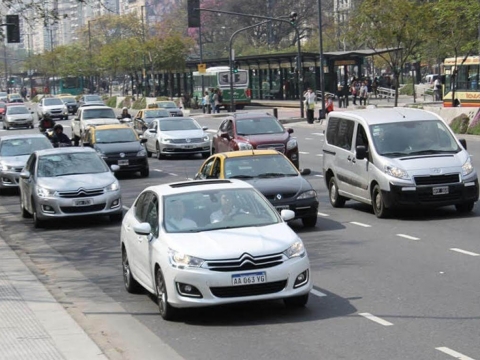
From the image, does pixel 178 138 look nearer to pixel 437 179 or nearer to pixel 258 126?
pixel 258 126

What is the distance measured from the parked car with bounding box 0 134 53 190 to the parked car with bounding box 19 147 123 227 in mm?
6245

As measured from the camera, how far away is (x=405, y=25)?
5719cm

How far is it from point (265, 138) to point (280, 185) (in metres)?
12.5

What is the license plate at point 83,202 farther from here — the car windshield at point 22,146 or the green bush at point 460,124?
the green bush at point 460,124

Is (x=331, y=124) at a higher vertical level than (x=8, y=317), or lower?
higher

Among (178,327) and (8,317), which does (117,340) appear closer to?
(178,327)

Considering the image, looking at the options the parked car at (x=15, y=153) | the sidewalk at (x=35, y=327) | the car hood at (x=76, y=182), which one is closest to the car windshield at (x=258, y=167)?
the car hood at (x=76, y=182)

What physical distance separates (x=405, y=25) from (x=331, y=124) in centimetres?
3648

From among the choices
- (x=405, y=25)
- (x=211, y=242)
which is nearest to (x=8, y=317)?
(x=211, y=242)

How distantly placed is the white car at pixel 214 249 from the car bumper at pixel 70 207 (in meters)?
8.00

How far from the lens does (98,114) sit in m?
48.5

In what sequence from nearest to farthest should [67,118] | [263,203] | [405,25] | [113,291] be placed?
[263,203] → [113,291] → [405,25] → [67,118]

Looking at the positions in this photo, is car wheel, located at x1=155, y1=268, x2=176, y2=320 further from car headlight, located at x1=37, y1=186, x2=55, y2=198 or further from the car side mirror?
car headlight, located at x1=37, y1=186, x2=55, y2=198

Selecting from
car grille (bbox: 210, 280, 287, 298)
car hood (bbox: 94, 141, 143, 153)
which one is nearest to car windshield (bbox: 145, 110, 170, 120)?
car hood (bbox: 94, 141, 143, 153)
